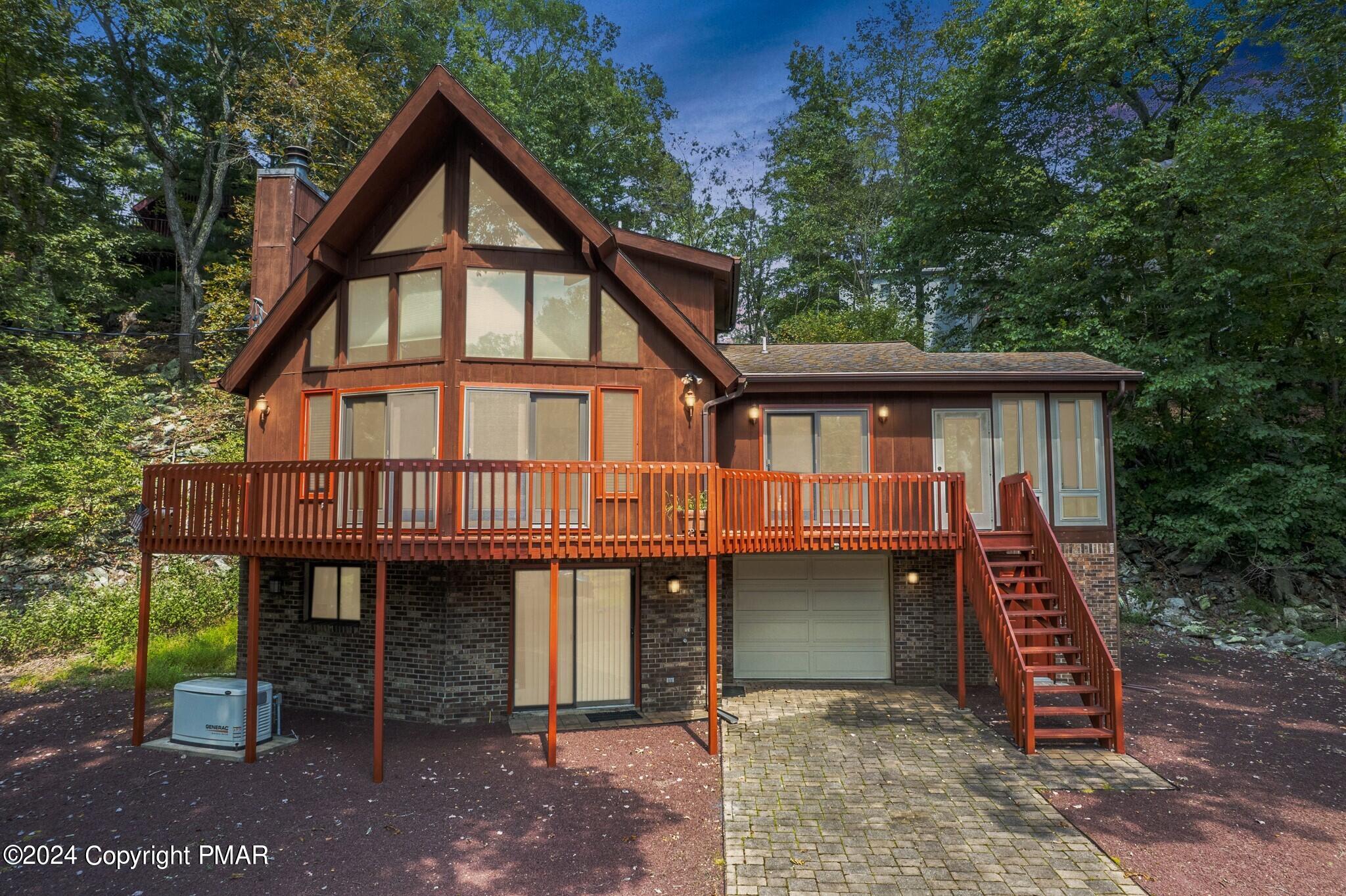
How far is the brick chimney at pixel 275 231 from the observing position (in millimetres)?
11180

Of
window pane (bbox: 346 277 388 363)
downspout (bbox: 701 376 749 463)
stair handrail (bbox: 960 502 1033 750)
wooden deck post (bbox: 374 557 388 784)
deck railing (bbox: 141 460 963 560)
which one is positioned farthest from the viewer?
downspout (bbox: 701 376 749 463)

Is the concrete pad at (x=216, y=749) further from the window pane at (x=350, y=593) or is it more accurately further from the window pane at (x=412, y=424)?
the window pane at (x=412, y=424)

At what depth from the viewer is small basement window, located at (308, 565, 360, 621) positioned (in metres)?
9.68

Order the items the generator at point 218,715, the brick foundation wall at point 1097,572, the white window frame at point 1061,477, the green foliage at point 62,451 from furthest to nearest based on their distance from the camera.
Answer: the green foliage at point 62,451
the white window frame at point 1061,477
the brick foundation wall at point 1097,572
the generator at point 218,715

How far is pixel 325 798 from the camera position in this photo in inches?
265

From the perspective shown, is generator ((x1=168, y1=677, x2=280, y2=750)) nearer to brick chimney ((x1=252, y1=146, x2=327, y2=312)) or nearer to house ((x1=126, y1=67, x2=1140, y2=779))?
house ((x1=126, y1=67, x2=1140, y2=779))

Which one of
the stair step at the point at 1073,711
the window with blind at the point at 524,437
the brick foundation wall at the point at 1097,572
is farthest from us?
the brick foundation wall at the point at 1097,572

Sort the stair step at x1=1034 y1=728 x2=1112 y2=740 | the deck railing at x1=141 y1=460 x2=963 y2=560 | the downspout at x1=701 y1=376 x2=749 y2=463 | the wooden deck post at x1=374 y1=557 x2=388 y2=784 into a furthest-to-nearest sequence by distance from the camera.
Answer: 1. the downspout at x1=701 y1=376 x2=749 y2=463
2. the stair step at x1=1034 y1=728 x2=1112 y2=740
3. the deck railing at x1=141 y1=460 x2=963 y2=560
4. the wooden deck post at x1=374 y1=557 x2=388 y2=784

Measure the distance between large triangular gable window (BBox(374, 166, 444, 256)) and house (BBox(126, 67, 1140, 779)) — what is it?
0.10ft

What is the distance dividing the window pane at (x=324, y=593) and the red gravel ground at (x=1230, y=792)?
926cm

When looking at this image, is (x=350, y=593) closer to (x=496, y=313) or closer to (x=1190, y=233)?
(x=496, y=313)

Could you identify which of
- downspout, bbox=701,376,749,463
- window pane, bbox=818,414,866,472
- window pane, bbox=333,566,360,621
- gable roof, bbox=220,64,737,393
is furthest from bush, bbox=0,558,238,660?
window pane, bbox=818,414,866,472

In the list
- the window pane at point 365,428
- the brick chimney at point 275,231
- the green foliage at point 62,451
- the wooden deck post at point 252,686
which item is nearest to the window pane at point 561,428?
the window pane at point 365,428

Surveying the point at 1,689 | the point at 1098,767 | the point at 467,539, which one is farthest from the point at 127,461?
the point at 1098,767
